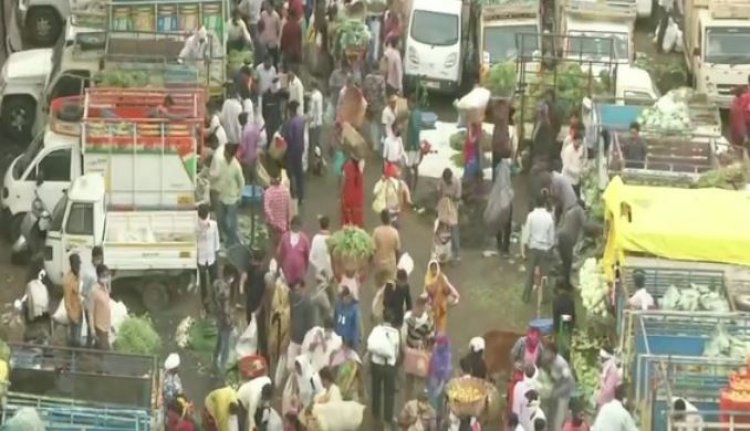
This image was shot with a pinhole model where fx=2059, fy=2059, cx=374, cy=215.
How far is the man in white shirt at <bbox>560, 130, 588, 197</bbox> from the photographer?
25641 millimetres

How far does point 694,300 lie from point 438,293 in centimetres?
274

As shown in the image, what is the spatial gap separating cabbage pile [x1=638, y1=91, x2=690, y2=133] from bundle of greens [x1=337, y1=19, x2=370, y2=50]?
16.1 feet

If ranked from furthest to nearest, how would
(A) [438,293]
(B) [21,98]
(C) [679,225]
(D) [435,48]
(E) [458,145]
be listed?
(D) [435,48], (E) [458,145], (B) [21,98], (C) [679,225], (A) [438,293]

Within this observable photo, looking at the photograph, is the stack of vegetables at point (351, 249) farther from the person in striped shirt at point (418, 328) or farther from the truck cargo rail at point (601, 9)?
the truck cargo rail at point (601, 9)

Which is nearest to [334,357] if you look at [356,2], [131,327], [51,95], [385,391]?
[385,391]

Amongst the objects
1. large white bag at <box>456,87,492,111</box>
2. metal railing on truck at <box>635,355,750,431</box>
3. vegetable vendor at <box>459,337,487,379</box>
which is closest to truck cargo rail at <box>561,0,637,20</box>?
large white bag at <box>456,87,492,111</box>

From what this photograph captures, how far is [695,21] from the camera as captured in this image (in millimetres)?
31438

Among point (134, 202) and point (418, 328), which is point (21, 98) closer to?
point (134, 202)

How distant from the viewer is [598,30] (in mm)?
30750

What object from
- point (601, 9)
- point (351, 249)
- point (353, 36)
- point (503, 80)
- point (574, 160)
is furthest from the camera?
point (601, 9)

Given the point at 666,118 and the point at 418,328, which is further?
the point at 666,118

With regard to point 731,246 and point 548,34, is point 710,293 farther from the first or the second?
point 548,34

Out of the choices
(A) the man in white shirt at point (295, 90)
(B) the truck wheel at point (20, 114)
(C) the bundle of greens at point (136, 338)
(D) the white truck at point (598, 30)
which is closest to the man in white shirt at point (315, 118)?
(A) the man in white shirt at point (295, 90)


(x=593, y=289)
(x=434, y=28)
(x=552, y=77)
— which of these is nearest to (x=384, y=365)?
(x=593, y=289)
